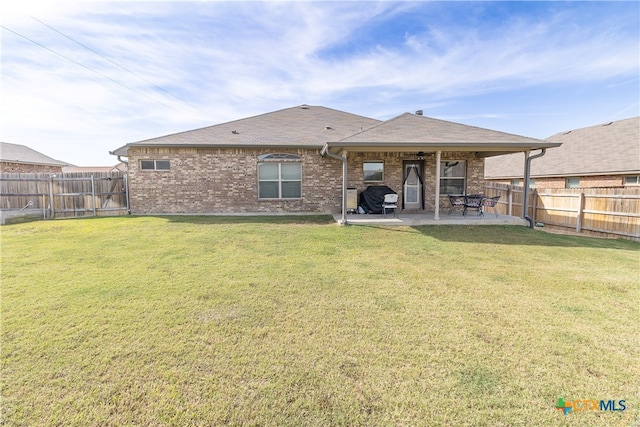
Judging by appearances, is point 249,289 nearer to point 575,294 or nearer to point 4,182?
point 575,294

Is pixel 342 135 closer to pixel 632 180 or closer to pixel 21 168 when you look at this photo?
pixel 632 180

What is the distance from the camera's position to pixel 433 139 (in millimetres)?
8914

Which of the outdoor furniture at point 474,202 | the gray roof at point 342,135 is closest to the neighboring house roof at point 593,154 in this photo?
the gray roof at point 342,135

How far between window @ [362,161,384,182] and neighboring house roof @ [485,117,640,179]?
32.0 ft

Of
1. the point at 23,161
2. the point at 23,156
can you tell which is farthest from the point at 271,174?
the point at 23,156

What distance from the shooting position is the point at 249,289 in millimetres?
4137

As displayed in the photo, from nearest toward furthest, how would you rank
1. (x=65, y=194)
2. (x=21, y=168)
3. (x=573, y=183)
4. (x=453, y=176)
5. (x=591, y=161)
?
(x=453, y=176) → (x=65, y=194) → (x=591, y=161) → (x=573, y=183) → (x=21, y=168)

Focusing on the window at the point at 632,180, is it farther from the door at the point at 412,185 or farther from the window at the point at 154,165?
the window at the point at 154,165

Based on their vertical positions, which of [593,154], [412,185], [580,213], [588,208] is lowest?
[580,213]

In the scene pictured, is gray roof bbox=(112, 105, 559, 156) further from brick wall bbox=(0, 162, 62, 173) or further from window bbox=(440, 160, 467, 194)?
brick wall bbox=(0, 162, 62, 173)

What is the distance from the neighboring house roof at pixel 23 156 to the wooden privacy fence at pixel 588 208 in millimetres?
28577

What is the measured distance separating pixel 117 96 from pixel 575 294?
19973 mm

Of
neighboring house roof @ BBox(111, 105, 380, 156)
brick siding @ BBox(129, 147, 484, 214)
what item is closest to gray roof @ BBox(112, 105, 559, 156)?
neighboring house roof @ BBox(111, 105, 380, 156)

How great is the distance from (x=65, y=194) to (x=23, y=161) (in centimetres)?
1304
